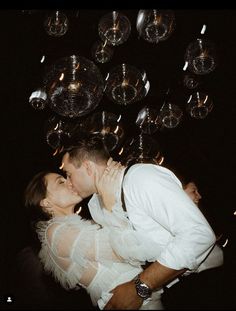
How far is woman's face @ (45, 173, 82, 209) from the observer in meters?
2.89

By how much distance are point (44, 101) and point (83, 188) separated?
1.25 meters

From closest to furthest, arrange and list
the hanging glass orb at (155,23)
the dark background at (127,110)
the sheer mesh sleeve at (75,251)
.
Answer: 1. the sheer mesh sleeve at (75,251)
2. the hanging glass orb at (155,23)
3. the dark background at (127,110)

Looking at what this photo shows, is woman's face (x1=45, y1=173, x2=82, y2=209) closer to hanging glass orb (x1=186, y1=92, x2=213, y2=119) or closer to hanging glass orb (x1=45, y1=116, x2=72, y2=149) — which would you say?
hanging glass orb (x1=45, y1=116, x2=72, y2=149)

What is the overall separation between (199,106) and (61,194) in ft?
5.92

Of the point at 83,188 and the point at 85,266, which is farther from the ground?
the point at 83,188

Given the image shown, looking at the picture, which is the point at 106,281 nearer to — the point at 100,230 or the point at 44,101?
the point at 100,230

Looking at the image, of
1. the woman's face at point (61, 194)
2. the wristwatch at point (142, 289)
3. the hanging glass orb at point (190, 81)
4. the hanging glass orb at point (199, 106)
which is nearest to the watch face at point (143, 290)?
the wristwatch at point (142, 289)

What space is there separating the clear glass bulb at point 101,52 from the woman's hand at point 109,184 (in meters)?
1.29

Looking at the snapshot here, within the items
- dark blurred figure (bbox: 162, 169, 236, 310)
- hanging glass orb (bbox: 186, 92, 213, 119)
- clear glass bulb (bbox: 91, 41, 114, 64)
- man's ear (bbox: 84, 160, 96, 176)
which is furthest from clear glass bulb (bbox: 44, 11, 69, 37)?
dark blurred figure (bbox: 162, 169, 236, 310)

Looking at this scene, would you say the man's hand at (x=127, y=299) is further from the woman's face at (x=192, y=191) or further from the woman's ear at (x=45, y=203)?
the woman's face at (x=192, y=191)

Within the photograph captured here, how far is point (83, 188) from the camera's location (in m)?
2.61

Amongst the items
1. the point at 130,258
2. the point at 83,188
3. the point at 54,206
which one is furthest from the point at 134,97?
the point at 130,258

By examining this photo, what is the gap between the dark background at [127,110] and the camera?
307cm

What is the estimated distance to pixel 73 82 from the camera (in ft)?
8.07
